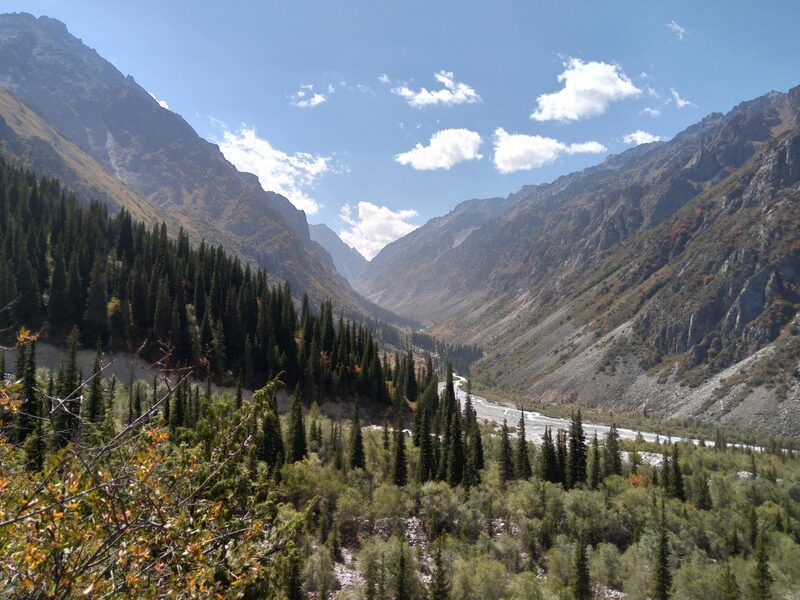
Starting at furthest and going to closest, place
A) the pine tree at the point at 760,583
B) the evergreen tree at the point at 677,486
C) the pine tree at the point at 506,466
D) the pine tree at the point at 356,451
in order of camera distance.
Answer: the pine tree at the point at 506,466 < the evergreen tree at the point at 677,486 < the pine tree at the point at 356,451 < the pine tree at the point at 760,583

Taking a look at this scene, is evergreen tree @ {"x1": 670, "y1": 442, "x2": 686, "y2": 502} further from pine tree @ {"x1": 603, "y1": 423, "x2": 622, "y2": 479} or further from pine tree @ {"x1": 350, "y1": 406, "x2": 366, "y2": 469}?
pine tree @ {"x1": 350, "y1": 406, "x2": 366, "y2": 469}

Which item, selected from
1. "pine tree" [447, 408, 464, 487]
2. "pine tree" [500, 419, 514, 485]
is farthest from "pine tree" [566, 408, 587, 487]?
"pine tree" [447, 408, 464, 487]

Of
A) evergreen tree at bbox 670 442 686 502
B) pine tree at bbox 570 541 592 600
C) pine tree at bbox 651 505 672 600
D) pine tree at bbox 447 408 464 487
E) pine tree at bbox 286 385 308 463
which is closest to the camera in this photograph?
pine tree at bbox 651 505 672 600

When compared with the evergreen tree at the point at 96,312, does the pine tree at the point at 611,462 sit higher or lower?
lower

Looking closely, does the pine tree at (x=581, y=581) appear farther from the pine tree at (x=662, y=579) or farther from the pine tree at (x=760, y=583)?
the pine tree at (x=760, y=583)

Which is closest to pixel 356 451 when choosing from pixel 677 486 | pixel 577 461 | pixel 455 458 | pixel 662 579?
pixel 455 458

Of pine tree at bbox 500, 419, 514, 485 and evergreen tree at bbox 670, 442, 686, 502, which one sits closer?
evergreen tree at bbox 670, 442, 686, 502

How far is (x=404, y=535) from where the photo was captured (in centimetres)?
4166

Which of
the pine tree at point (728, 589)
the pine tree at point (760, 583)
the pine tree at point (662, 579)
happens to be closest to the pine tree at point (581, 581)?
the pine tree at point (662, 579)

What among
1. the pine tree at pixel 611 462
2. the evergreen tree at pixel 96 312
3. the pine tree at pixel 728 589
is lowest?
the pine tree at pixel 611 462

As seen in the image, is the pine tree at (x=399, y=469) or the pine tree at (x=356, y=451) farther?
the pine tree at (x=356, y=451)

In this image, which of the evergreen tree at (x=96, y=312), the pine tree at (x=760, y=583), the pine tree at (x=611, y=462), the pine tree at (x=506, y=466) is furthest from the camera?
the evergreen tree at (x=96, y=312)

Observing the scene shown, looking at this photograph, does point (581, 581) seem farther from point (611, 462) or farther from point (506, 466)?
point (611, 462)

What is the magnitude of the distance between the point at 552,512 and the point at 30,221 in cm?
11638
